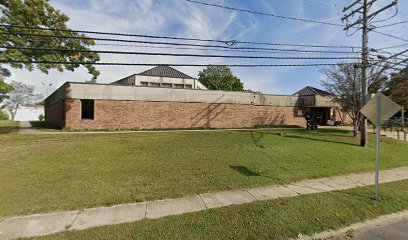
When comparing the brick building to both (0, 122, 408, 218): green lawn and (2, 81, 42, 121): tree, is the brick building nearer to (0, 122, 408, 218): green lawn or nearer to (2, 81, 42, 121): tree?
(0, 122, 408, 218): green lawn

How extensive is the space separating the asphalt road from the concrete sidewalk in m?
1.67

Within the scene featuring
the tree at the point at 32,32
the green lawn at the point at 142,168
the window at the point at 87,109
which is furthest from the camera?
the window at the point at 87,109

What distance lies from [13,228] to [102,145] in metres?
7.09

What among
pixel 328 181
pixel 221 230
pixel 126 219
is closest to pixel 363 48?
pixel 328 181

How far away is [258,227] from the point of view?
13.4 ft

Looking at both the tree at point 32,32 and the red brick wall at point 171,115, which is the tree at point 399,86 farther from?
the tree at point 32,32

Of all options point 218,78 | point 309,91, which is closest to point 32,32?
point 309,91

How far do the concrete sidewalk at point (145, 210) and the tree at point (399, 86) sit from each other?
13.8m

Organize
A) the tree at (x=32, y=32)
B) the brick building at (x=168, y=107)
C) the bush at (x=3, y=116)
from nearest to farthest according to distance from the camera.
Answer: the tree at (x=32, y=32) → the brick building at (x=168, y=107) → the bush at (x=3, y=116)

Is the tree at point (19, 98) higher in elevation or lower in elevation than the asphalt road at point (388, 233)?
higher

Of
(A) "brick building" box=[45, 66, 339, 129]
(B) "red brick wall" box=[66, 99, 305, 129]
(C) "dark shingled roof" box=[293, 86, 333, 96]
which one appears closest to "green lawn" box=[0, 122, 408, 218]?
(B) "red brick wall" box=[66, 99, 305, 129]

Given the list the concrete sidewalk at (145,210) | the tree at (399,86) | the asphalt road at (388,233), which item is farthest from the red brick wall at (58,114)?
the tree at (399,86)

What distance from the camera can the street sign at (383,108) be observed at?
5.52 meters

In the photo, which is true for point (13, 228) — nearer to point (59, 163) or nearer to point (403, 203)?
point (59, 163)
